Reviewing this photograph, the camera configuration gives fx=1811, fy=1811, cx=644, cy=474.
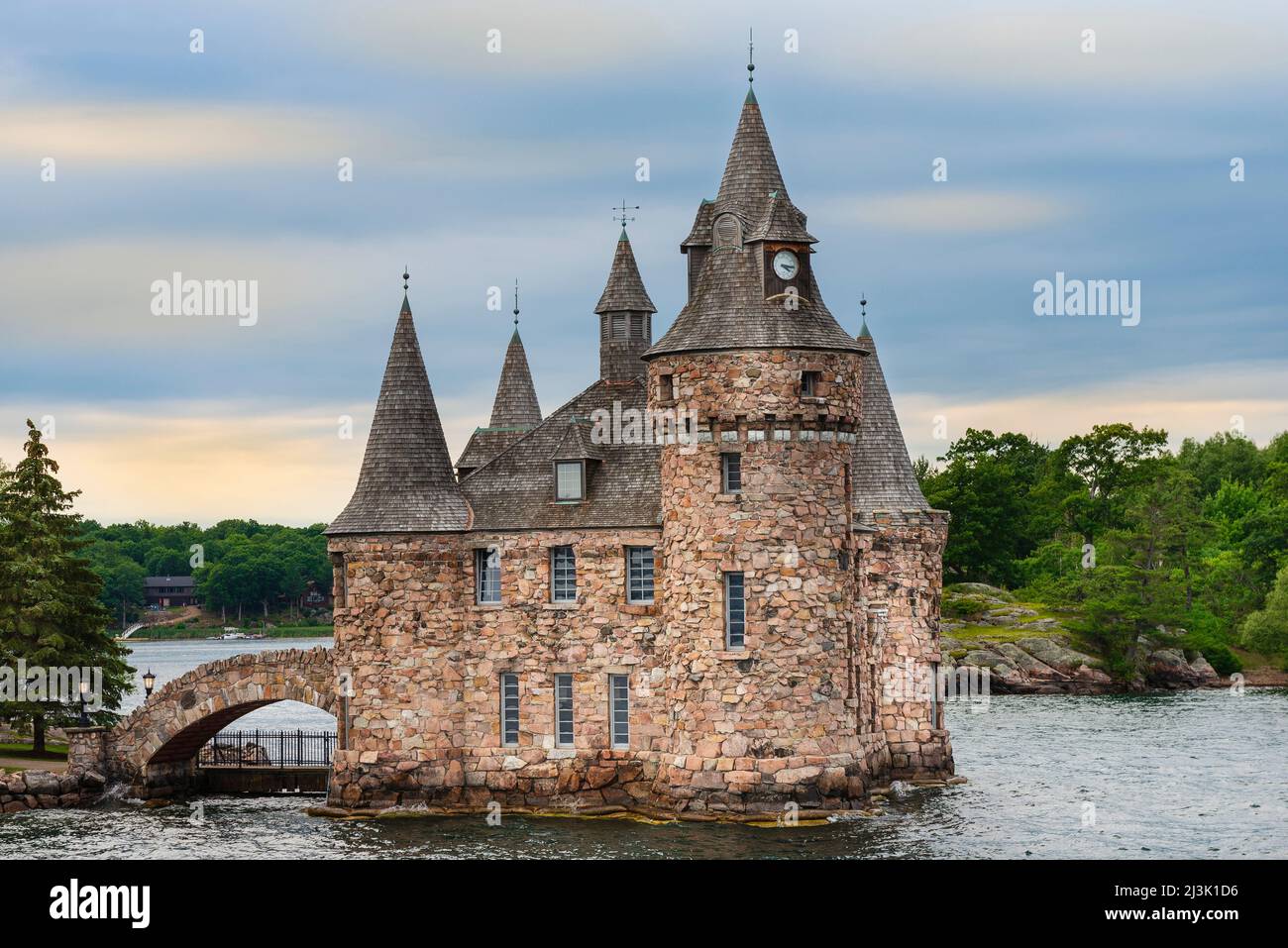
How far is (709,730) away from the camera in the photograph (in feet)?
153

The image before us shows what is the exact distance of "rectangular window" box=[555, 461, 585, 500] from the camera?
1967 inches

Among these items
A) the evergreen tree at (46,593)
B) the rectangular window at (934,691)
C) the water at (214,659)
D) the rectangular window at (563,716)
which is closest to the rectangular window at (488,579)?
the rectangular window at (563,716)

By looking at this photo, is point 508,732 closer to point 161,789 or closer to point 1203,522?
point 161,789

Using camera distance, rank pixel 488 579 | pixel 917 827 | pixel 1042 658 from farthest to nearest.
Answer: pixel 1042 658 < pixel 488 579 < pixel 917 827

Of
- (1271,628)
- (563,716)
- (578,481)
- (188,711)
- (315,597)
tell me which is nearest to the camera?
(563,716)

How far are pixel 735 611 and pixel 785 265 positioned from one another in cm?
933

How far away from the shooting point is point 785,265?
4838cm

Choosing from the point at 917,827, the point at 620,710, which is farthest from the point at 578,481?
the point at 917,827

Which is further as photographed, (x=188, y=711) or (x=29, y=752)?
(x=29, y=752)

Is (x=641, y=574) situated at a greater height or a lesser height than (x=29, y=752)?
greater

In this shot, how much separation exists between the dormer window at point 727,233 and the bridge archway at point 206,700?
15794mm

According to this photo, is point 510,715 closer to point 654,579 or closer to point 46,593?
point 654,579

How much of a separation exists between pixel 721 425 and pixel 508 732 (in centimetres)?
1030
